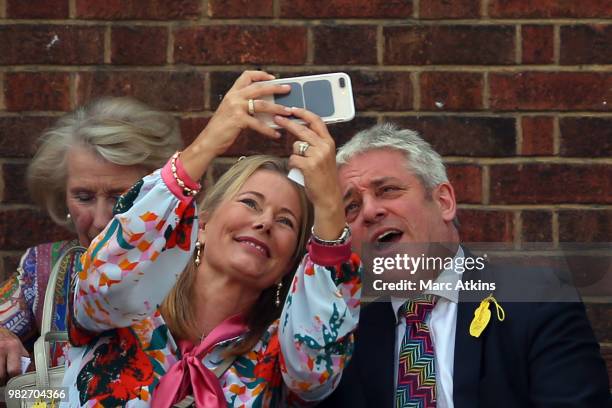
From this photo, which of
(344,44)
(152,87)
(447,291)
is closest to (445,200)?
(447,291)

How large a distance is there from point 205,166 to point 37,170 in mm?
860

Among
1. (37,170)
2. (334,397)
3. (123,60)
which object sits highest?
(123,60)

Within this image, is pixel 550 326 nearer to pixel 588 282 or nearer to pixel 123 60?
pixel 588 282

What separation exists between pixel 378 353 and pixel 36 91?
151 cm

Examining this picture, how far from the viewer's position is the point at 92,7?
4.30 metres

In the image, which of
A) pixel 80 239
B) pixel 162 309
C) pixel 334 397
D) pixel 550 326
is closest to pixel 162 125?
pixel 80 239

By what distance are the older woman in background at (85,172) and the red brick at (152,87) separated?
47cm

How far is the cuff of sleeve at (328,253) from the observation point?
121 inches

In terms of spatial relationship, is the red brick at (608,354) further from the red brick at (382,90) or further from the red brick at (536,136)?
the red brick at (382,90)

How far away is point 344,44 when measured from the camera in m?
4.24

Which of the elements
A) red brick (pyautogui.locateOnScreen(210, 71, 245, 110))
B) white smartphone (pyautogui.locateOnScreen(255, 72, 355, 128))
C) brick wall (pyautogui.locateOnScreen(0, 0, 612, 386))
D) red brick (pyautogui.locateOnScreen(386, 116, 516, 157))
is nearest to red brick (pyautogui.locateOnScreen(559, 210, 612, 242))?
brick wall (pyautogui.locateOnScreen(0, 0, 612, 386))

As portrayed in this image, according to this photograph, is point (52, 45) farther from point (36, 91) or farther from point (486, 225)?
point (486, 225)

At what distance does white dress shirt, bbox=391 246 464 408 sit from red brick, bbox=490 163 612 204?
29.7 inches

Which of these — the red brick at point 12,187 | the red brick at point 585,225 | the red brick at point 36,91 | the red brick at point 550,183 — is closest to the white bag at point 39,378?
the red brick at point 12,187
